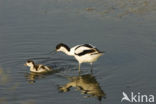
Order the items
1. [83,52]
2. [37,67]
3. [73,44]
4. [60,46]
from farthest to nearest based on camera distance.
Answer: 1. [73,44]
2. [60,46]
3. [37,67]
4. [83,52]

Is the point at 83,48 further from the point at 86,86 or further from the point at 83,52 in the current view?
the point at 86,86

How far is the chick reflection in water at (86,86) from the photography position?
1268cm

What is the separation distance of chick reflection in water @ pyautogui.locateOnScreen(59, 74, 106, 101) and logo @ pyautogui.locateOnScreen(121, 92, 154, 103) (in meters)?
0.57

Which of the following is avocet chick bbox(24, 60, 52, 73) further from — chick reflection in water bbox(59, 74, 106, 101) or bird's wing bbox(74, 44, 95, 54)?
bird's wing bbox(74, 44, 95, 54)

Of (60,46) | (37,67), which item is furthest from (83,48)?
(37,67)

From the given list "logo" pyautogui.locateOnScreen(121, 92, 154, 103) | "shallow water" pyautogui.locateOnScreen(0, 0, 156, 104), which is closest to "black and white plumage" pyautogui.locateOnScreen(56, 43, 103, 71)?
"shallow water" pyautogui.locateOnScreen(0, 0, 156, 104)

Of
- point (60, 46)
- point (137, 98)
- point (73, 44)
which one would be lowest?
point (137, 98)

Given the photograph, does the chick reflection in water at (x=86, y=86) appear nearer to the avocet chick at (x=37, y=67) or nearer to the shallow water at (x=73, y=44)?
the shallow water at (x=73, y=44)

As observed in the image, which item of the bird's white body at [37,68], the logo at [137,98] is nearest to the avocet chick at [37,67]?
the bird's white body at [37,68]

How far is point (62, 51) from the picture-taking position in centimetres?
1534

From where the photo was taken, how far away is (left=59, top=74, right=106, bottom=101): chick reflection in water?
12.7 m

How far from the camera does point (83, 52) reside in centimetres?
1409

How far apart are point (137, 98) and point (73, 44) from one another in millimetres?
4280

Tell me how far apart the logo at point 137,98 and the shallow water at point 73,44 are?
0.74 feet
